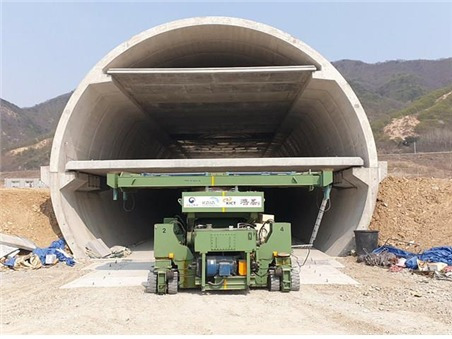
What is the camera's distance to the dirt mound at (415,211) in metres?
14.3

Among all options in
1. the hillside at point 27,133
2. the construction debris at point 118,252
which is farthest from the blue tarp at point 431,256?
the hillside at point 27,133

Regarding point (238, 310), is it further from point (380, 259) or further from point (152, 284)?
point (380, 259)

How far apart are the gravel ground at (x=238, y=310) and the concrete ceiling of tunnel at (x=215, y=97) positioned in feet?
23.8

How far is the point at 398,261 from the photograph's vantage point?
41.3ft

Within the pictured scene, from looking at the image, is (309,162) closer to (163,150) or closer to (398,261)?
(398,261)

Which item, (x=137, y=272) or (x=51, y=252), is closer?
(x=137, y=272)

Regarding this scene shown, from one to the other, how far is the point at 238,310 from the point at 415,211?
30.8ft

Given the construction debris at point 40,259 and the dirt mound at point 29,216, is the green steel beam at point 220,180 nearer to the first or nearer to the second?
the construction debris at point 40,259

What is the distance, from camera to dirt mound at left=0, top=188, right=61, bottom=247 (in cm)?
1597

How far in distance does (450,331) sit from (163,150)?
23.3m

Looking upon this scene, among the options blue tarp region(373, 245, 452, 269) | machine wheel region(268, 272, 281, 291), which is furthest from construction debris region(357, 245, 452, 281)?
machine wheel region(268, 272, 281, 291)

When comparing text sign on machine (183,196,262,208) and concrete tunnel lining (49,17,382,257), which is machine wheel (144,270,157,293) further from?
concrete tunnel lining (49,17,382,257)

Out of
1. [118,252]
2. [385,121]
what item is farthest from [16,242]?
[385,121]

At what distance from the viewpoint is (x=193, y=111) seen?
21.2 metres
